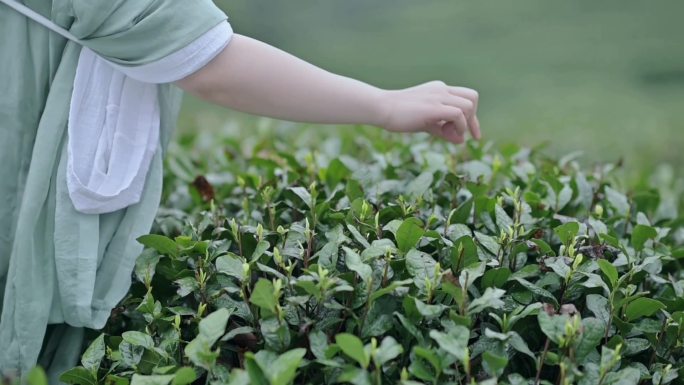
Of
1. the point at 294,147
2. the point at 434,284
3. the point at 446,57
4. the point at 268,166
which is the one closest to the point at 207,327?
the point at 434,284

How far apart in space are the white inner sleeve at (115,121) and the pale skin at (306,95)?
0.17ft

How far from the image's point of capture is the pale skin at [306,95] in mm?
2053

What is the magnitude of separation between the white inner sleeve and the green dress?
0.09ft

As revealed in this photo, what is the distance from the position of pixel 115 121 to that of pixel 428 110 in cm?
72

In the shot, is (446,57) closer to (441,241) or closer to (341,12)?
(341,12)

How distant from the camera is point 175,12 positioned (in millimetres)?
1963

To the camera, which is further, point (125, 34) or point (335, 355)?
point (125, 34)

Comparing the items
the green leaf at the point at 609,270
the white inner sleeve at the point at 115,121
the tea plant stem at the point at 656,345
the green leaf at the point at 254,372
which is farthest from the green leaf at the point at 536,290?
the white inner sleeve at the point at 115,121

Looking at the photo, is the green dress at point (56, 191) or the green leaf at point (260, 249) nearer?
the green leaf at point (260, 249)

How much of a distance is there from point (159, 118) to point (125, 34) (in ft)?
1.10

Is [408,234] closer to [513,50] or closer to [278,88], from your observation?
[278,88]

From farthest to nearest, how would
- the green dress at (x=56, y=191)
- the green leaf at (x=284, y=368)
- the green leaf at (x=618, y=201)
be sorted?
1. the green leaf at (x=618, y=201)
2. the green dress at (x=56, y=191)
3. the green leaf at (x=284, y=368)

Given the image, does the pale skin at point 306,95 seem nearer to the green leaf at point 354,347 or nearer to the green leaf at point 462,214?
the green leaf at point 462,214

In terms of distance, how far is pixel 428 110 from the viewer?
85.2 inches
